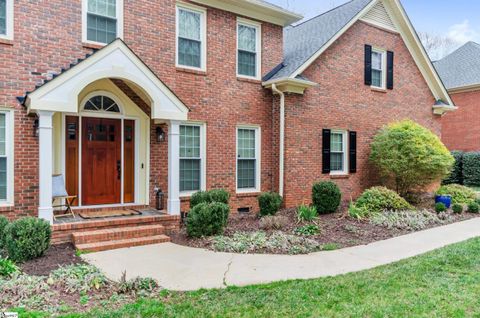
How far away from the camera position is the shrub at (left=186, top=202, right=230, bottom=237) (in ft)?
25.1

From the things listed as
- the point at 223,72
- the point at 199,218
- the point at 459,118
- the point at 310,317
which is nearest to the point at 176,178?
the point at 199,218

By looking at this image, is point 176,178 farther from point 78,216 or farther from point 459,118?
point 459,118

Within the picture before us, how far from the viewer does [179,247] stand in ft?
23.6

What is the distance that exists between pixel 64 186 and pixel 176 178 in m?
2.36

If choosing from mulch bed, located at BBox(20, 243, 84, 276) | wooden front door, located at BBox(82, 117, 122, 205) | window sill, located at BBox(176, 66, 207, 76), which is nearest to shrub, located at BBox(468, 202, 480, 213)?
window sill, located at BBox(176, 66, 207, 76)

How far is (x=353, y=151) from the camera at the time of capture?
41.7ft

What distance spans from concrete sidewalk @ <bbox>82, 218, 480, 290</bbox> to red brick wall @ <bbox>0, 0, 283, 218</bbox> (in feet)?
9.10

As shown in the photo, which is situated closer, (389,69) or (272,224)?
(272,224)

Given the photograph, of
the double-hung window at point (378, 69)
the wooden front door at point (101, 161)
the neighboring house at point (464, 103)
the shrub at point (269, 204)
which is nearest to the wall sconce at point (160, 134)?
the wooden front door at point (101, 161)

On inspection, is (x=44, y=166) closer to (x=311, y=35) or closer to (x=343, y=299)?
(x=343, y=299)

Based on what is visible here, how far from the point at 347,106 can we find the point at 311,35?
285 cm

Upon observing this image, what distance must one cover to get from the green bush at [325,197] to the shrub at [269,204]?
4.24 ft

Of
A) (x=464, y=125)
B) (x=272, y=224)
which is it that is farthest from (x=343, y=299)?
(x=464, y=125)

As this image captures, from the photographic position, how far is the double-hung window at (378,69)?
44.0ft
